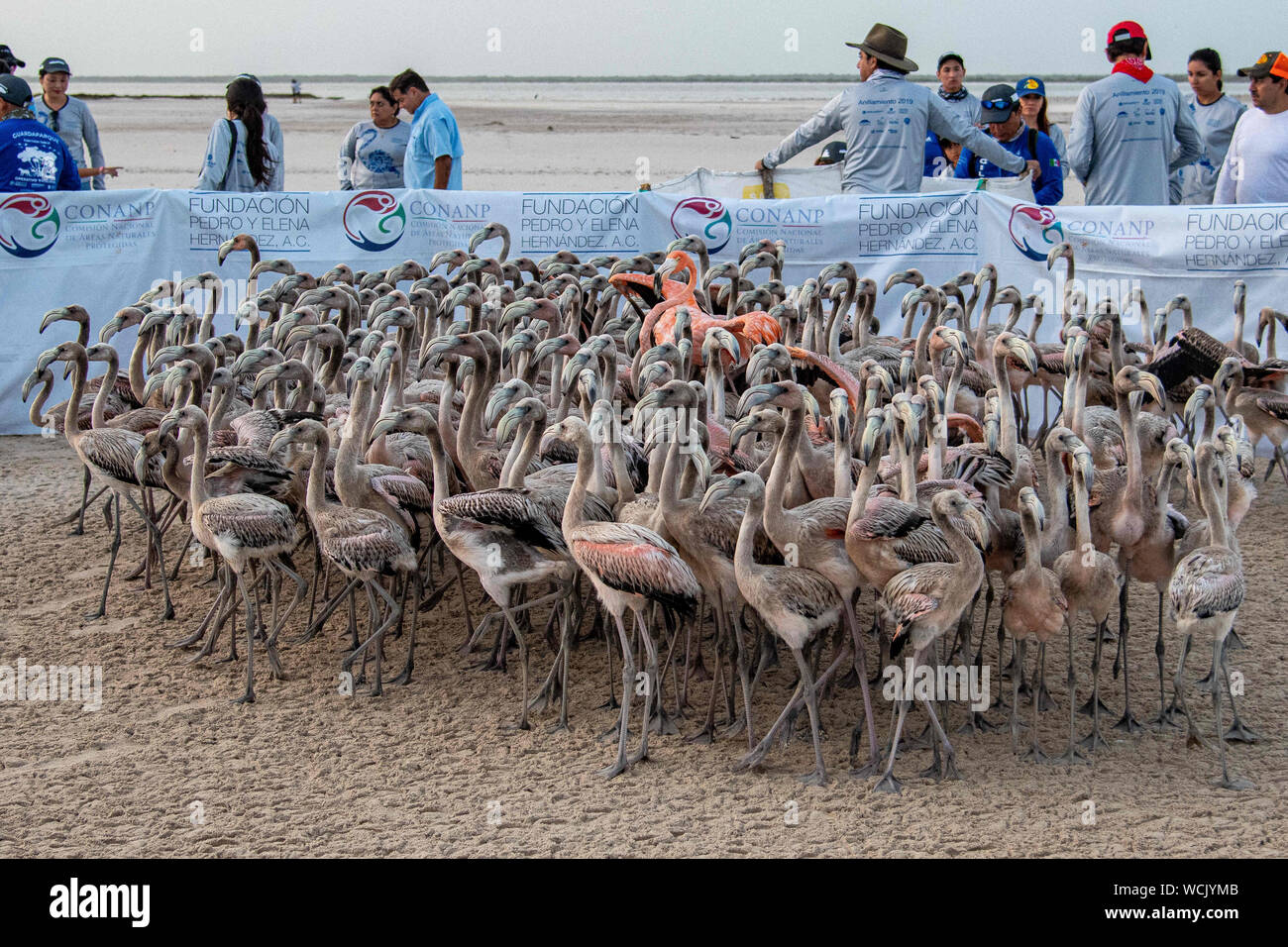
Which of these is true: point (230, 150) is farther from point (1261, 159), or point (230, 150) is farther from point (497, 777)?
point (1261, 159)

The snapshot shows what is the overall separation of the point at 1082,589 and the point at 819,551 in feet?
3.81

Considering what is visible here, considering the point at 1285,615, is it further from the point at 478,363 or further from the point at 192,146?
the point at 192,146

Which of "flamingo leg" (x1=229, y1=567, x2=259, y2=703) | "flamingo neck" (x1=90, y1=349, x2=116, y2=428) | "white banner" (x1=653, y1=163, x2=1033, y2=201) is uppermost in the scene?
"white banner" (x1=653, y1=163, x2=1033, y2=201)

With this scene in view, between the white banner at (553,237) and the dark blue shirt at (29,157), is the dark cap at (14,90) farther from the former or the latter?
the white banner at (553,237)

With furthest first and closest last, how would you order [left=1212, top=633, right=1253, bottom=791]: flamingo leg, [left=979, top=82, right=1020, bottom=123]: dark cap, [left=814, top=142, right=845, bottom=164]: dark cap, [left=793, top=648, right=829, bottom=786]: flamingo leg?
[left=814, top=142, right=845, bottom=164]: dark cap → [left=979, top=82, right=1020, bottom=123]: dark cap → [left=793, top=648, right=829, bottom=786]: flamingo leg → [left=1212, top=633, right=1253, bottom=791]: flamingo leg

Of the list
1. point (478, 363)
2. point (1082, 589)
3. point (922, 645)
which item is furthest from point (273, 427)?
point (1082, 589)

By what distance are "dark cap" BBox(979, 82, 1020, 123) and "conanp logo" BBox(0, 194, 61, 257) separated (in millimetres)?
8277

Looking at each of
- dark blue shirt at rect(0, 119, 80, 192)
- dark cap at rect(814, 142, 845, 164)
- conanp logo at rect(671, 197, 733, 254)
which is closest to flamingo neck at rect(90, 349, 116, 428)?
dark blue shirt at rect(0, 119, 80, 192)

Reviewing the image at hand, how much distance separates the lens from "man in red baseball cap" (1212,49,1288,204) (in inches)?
432

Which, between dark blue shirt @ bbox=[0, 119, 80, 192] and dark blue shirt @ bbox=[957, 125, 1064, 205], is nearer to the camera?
dark blue shirt @ bbox=[0, 119, 80, 192]

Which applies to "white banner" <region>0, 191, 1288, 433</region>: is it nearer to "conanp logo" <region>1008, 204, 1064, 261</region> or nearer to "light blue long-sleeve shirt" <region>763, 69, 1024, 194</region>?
"conanp logo" <region>1008, 204, 1064, 261</region>

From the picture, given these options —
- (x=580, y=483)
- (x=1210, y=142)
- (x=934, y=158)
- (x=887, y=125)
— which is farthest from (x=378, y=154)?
(x=1210, y=142)

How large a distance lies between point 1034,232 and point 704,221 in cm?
269

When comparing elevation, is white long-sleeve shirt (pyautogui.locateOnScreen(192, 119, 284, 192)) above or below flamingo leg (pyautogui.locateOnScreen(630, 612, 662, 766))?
above
